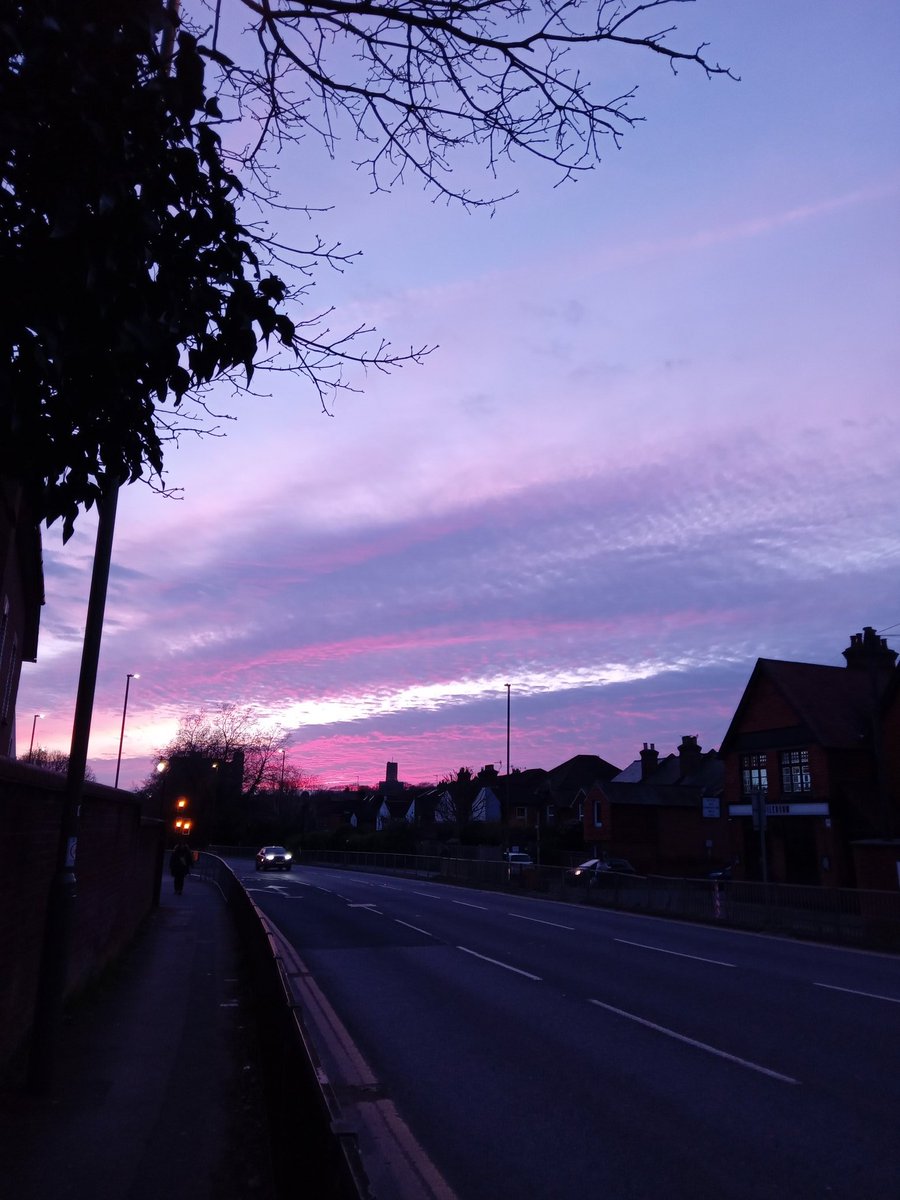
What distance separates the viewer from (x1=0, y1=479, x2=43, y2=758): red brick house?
14.8 meters

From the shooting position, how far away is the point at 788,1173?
20.1 feet

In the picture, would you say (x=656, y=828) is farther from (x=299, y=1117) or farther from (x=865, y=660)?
(x=299, y=1117)

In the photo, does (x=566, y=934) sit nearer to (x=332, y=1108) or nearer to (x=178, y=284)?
(x=332, y=1108)

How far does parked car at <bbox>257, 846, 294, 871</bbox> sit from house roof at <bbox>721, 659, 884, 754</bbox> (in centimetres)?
2773

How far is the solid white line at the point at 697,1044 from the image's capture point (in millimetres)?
8570

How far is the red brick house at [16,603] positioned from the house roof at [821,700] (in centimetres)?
2929

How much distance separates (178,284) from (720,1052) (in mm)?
8501

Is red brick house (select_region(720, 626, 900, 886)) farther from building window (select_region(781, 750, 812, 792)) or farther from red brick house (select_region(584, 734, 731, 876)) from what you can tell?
red brick house (select_region(584, 734, 731, 876))

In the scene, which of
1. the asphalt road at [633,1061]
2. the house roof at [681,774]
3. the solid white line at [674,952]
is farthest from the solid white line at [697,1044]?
the house roof at [681,774]

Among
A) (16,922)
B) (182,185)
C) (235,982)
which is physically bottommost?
(235,982)

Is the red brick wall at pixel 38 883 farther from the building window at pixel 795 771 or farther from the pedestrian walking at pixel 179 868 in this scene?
the building window at pixel 795 771

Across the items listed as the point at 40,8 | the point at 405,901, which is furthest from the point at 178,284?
the point at 405,901

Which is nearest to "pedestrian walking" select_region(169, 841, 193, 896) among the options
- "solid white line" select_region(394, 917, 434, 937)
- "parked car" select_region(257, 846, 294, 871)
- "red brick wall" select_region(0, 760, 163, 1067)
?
"solid white line" select_region(394, 917, 434, 937)

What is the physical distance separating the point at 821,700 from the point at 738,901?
1800cm
